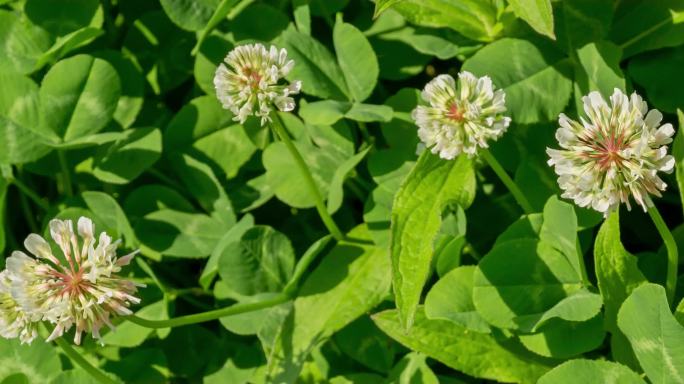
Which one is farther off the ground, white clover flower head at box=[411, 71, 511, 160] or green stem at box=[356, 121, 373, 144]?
white clover flower head at box=[411, 71, 511, 160]

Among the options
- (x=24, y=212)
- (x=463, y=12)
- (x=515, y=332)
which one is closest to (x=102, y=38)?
(x=24, y=212)

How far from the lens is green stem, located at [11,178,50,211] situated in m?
2.21

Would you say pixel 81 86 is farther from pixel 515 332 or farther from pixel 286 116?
pixel 515 332

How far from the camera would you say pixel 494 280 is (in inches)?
70.0

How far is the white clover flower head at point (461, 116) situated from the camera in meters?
1.63

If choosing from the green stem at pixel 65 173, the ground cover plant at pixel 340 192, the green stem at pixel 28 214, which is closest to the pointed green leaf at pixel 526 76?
the ground cover plant at pixel 340 192

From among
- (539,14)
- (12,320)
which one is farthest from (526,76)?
(12,320)

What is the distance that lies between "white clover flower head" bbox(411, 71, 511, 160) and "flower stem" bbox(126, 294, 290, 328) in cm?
54

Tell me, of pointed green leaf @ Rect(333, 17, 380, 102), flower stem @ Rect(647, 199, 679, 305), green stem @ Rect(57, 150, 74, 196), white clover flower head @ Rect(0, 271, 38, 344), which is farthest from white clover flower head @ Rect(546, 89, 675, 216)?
green stem @ Rect(57, 150, 74, 196)

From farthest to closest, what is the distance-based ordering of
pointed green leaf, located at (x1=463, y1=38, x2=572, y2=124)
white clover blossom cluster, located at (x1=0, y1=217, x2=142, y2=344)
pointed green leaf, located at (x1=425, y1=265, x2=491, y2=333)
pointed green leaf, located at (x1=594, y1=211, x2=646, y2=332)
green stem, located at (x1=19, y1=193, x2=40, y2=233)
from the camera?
1. green stem, located at (x1=19, y1=193, x2=40, y2=233)
2. pointed green leaf, located at (x1=463, y1=38, x2=572, y2=124)
3. pointed green leaf, located at (x1=425, y1=265, x2=491, y2=333)
4. pointed green leaf, located at (x1=594, y1=211, x2=646, y2=332)
5. white clover blossom cluster, located at (x1=0, y1=217, x2=142, y2=344)

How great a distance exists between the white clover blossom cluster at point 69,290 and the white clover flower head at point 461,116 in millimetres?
538

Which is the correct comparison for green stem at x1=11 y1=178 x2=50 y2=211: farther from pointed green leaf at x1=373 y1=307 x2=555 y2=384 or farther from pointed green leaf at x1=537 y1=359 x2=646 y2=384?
pointed green leaf at x1=537 y1=359 x2=646 y2=384

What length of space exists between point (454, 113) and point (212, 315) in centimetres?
61

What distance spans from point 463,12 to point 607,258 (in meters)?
0.62
